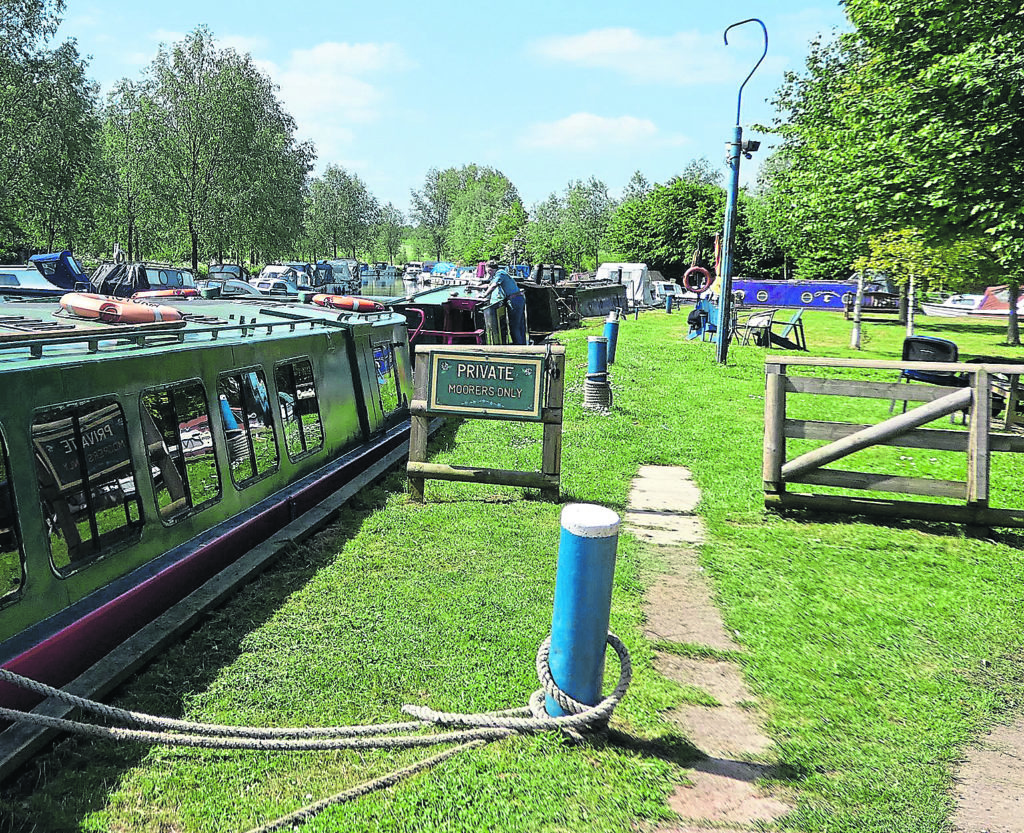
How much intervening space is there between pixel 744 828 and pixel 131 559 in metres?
3.58

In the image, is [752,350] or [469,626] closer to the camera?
[469,626]

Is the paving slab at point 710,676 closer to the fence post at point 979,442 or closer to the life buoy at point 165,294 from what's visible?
the fence post at point 979,442

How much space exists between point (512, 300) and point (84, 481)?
14.5 metres

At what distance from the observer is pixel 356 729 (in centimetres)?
Result: 328

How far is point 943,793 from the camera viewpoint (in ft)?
10.6

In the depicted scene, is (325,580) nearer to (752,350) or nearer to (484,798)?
(484,798)

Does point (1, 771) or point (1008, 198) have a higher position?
point (1008, 198)

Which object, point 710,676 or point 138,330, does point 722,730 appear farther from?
point 138,330

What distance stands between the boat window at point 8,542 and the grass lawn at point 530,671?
78cm

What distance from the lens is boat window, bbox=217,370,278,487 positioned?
577cm

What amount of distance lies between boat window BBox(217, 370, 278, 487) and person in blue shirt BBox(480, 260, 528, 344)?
1068 centimetres

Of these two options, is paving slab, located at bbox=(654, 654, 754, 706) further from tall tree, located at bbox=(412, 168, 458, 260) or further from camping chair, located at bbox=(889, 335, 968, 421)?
tall tree, located at bbox=(412, 168, 458, 260)

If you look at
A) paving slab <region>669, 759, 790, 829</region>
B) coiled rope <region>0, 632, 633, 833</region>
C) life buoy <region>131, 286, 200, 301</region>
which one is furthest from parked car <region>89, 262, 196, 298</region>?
paving slab <region>669, 759, 790, 829</region>

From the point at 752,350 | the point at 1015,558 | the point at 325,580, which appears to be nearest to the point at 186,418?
the point at 325,580
